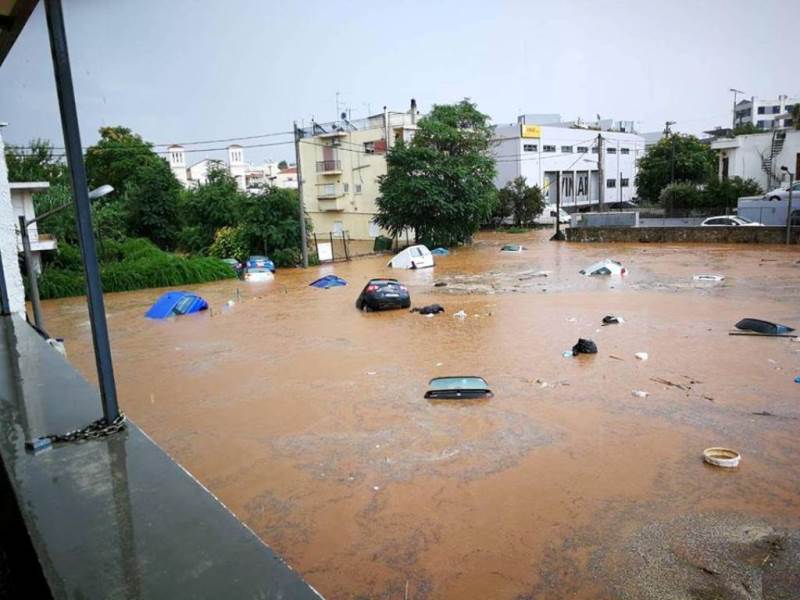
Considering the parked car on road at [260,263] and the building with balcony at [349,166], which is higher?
the building with balcony at [349,166]

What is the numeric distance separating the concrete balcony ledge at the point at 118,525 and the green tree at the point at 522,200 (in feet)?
135

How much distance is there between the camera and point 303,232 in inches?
1115

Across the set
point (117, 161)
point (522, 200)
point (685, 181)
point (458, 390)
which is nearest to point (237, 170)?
point (117, 161)

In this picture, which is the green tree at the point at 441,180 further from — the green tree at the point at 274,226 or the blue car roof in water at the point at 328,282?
the blue car roof in water at the point at 328,282

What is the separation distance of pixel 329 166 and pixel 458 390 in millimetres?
32942

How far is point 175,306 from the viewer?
18516 millimetres

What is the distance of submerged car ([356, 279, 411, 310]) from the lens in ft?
55.3

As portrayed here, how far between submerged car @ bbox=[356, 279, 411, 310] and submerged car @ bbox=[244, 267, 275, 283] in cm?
1002

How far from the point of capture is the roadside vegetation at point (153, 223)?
2539 cm

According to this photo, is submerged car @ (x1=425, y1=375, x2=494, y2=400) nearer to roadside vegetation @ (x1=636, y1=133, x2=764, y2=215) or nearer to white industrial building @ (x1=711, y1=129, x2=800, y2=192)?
roadside vegetation @ (x1=636, y1=133, x2=764, y2=215)

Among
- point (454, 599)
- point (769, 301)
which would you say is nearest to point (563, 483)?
point (454, 599)

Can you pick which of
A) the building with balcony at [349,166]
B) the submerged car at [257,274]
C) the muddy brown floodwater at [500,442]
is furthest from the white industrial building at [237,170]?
the muddy brown floodwater at [500,442]

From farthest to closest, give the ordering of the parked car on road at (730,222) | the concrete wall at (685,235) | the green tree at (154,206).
Answer: the green tree at (154,206) → the parked car on road at (730,222) → the concrete wall at (685,235)

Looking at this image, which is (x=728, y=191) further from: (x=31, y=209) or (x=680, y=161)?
(x=31, y=209)
